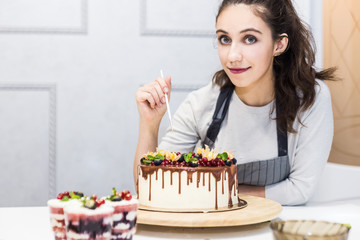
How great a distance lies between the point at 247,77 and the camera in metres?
1.54

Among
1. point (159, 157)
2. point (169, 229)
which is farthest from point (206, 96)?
point (169, 229)

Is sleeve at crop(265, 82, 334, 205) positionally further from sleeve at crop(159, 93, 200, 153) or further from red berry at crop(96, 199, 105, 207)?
red berry at crop(96, 199, 105, 207)

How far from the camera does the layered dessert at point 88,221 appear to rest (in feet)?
2.18

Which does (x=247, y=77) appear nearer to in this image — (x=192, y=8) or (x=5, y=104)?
(x=192, y=8)

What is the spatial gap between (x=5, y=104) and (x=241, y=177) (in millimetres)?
1314

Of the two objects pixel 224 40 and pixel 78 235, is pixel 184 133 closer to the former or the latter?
pixel 224 40

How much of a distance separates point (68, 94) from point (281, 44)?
1.15 metres

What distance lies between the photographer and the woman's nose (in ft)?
4.86

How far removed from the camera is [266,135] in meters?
1.65

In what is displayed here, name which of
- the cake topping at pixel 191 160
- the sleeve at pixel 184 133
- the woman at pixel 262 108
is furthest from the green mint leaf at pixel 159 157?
the sleeve at pixel 184 133

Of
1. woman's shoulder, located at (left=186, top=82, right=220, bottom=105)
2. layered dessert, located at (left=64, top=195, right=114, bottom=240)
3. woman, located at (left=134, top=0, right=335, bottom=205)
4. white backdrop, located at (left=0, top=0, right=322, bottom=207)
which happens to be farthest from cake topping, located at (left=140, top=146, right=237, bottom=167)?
white backdrop, located at (left=0, top=0, right=322, bottom=207)

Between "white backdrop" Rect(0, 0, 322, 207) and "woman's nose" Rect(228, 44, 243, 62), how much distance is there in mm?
941

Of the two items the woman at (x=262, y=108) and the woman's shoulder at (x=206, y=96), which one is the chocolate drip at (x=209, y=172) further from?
the woman's shoulder at (x=206, y=96)

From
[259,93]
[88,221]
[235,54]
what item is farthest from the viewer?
[259,93]
